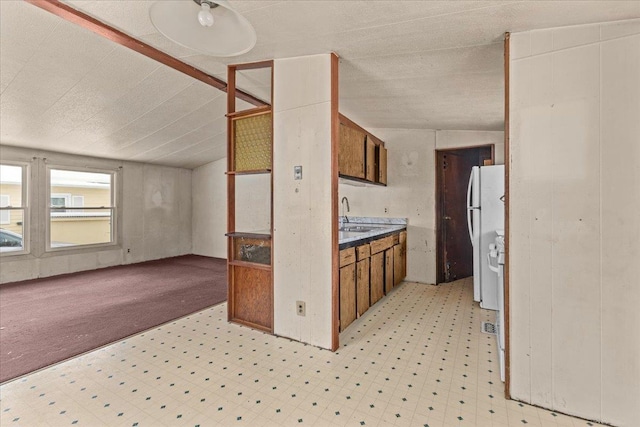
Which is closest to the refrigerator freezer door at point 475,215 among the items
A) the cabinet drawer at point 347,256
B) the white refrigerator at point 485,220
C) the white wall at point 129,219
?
the white refrigerator at point 485,220

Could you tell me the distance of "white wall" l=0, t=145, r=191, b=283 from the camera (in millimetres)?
5145

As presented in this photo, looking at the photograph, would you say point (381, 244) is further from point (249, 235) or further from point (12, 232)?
point (12, 232)

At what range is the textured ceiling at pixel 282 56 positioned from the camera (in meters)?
1.84

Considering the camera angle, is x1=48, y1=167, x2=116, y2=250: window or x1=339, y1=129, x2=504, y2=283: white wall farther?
x1=48, y1=167, x2=116, y2=250: window

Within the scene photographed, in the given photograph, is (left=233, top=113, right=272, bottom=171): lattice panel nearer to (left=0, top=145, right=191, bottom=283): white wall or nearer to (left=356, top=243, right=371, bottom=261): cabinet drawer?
(left=356, top=243, right=371, bottom=261): cabinet drawer

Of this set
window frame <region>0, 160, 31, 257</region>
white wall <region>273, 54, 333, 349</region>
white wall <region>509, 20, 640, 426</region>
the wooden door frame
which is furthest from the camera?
window frame <region>0, 160, 31, 257</region>

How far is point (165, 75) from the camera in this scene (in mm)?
3143

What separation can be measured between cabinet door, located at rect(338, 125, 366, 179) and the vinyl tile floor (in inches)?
67.1

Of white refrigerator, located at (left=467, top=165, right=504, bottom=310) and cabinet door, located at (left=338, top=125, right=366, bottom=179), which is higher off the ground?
cabinet door, located at (left=338, top=125, right=366, bottom=179)

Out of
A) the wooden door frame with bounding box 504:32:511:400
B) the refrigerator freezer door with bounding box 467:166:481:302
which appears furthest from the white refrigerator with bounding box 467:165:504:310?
the wooden door frame with bounding box 504:32:511:400

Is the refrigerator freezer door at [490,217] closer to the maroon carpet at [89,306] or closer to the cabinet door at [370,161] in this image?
the cabinet door at [370,161]

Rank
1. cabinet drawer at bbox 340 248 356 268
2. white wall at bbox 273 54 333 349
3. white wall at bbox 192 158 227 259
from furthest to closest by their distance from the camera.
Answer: white wall at bbox 192 158 227 259
cabinet drawer at bbox 340 248 356 268
white wall at bbox 273 54 333 349

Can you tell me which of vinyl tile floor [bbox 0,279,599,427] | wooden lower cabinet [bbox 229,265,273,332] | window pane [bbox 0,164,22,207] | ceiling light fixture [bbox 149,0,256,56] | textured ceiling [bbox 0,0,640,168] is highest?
textured ceiling [bbox 0,0,640,168]

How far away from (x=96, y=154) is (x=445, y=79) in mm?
6128
